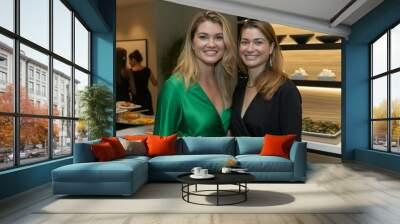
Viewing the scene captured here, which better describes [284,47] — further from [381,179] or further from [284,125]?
[381,179]

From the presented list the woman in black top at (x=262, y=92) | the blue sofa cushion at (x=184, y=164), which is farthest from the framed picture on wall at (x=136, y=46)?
the blue sofa cushion at (x=184, y=164)

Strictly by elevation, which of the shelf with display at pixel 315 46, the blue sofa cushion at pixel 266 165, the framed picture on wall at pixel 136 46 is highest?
the shelf with display at pixel 315 46

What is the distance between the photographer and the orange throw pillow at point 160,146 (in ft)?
23.1

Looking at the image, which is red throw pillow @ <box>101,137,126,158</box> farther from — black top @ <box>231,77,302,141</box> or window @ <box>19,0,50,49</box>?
black top @ <box>231,77,302,141</box>

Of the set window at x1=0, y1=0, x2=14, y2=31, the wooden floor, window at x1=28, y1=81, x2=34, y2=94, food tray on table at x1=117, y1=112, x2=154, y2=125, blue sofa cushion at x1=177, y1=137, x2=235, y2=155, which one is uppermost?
window at x1=0, y1=0, x2=14, y2=31

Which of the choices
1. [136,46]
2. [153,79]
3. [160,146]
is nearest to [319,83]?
[153,79]

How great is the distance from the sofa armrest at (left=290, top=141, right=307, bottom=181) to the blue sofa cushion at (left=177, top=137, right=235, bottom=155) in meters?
1.14

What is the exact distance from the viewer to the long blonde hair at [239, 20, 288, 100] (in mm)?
8789

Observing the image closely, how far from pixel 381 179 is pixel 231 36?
3972mm

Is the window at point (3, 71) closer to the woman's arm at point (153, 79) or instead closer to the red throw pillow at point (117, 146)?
the red throw pillow at point (117, 146)

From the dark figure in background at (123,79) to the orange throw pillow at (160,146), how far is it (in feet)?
7.34

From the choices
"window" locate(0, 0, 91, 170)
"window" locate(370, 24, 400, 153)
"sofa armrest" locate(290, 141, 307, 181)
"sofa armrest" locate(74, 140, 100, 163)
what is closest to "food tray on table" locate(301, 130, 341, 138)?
"window" locate(370, 24, 400, 153)

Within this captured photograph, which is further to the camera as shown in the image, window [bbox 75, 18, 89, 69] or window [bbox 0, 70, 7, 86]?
window [bbox 75, 18, 89, 69]

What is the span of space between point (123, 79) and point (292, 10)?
3.88 m
